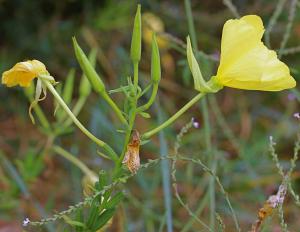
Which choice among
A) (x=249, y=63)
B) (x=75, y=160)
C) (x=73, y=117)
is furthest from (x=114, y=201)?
(x=75, y=160)

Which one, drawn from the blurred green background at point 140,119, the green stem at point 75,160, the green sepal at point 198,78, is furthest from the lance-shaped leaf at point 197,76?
the blurred green background at point 140,119

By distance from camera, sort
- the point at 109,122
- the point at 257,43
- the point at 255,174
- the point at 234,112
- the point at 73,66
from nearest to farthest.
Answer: the point at 257,43 < the point at 255,174 < the point at 109,122 < the point at 73,66 < the point at 234,112

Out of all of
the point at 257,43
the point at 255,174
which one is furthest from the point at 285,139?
the point at 257,43

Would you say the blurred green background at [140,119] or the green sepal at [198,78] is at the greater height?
the green sepal at [198,78]

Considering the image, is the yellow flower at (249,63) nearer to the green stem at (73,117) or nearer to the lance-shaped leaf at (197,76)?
the lance-shaped leaf at (197,76)

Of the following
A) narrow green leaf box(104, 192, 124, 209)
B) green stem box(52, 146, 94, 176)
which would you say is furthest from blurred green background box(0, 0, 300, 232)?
narrow green leaf box(104, 192, 124, 209)

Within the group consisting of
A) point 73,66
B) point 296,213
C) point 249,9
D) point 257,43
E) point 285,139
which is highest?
point 257,43

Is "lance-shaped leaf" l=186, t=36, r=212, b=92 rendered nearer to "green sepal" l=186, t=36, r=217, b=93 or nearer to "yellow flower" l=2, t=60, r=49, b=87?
"green sepal" l=186, t=36, r=217, b=93

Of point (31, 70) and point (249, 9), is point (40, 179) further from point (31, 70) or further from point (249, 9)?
point (31, 70)
